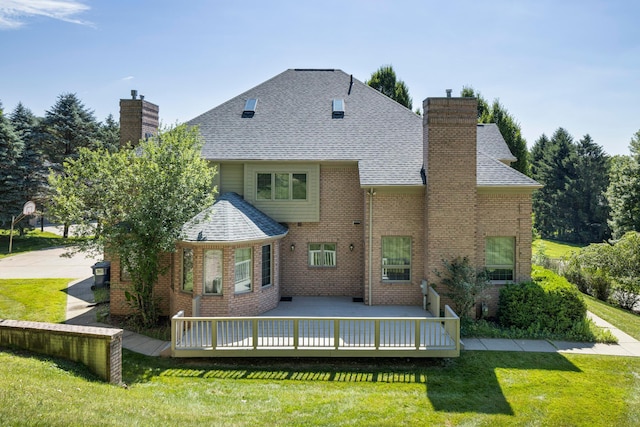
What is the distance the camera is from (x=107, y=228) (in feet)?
37.6

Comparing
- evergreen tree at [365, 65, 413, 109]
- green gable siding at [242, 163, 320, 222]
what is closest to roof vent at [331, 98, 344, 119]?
green gable siding at [242, 163, 320, 222]

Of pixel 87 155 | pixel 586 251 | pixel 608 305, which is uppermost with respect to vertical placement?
pixel 87 155

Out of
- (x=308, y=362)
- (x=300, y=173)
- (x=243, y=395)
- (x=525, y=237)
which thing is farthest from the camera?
(x=300, y=173)

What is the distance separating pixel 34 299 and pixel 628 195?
41981mm

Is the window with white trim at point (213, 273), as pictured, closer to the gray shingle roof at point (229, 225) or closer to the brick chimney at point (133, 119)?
the gray shingle roof at point (229, 225)

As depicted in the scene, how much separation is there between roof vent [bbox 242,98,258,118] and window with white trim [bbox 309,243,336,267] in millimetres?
6690

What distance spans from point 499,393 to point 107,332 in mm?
8951

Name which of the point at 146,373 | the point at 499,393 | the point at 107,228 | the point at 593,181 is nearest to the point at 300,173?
the point at 107,228

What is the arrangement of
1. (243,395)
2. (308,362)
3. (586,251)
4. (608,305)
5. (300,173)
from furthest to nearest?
(586,251)
(608,305)
(300,173)
(308,362)
(243,395)

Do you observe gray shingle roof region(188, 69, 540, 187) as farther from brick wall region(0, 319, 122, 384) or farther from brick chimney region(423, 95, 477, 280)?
brick wall region(0, 319, 122, 384)

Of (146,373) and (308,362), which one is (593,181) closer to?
(308,362)

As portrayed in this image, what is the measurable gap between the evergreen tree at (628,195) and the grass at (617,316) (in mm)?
19737

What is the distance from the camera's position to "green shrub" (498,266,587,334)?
39.4ft

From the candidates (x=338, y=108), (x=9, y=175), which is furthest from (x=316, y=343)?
(x=9, y=175)
